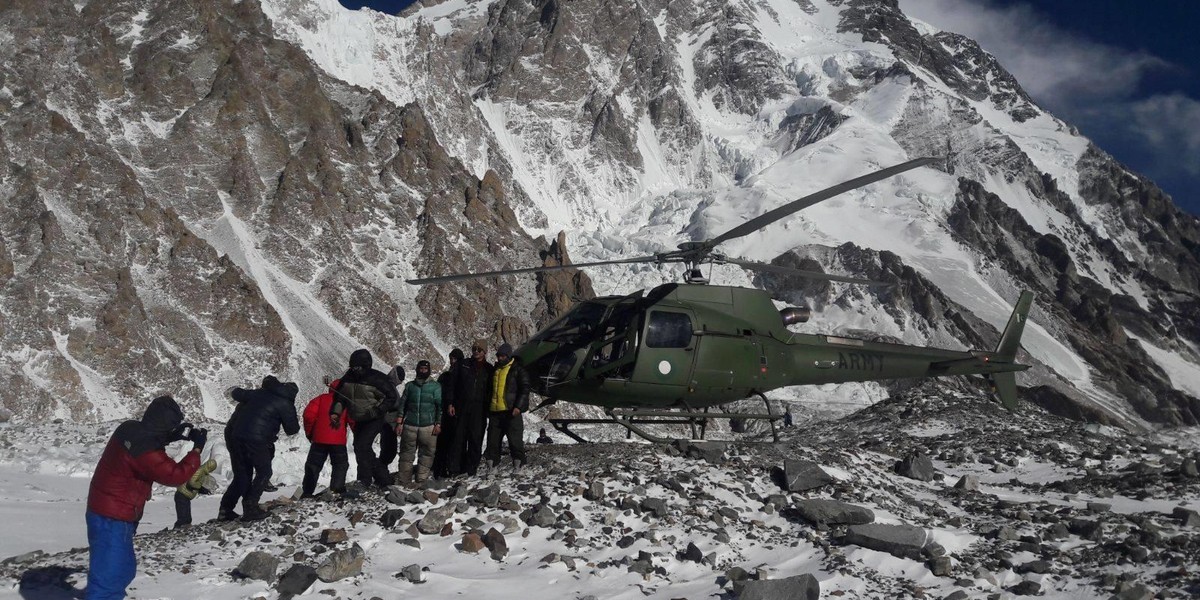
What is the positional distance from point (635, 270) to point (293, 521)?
11379 cm

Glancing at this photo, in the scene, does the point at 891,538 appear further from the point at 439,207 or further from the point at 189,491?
the point at 439,207

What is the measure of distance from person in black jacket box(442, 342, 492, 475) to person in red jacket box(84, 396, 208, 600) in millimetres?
4157

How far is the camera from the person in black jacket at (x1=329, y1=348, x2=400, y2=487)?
408 inches

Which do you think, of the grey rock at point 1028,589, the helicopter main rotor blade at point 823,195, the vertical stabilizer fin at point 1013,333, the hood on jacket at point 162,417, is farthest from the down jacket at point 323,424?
the vertical stabilizer fin at point 1013,333

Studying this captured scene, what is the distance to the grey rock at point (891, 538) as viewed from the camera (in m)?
8.48

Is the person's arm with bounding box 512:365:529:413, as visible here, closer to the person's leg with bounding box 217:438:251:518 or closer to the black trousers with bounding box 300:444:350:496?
the black trousers with bounding box 300:444:350:496

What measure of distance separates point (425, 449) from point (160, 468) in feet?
14.3

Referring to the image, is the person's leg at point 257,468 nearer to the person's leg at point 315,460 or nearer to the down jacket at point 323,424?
the down jacket at point 323,424

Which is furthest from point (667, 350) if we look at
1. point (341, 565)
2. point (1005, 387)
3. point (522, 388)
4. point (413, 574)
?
point (1005, 387)

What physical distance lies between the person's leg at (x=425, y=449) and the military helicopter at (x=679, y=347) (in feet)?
4.90

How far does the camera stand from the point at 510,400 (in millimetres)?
10836

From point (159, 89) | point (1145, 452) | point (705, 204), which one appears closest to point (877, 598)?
point (1145, 452)

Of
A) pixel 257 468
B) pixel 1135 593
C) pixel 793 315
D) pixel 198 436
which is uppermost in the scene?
pixel 793 315

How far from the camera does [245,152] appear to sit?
332 feet
